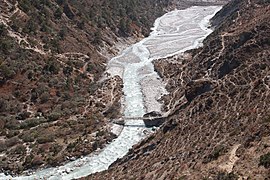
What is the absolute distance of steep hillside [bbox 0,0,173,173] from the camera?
147ft

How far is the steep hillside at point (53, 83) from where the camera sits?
44719 mm

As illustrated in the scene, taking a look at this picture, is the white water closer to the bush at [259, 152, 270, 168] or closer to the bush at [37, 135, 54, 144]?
the bush at [37, 135, 54, 144]

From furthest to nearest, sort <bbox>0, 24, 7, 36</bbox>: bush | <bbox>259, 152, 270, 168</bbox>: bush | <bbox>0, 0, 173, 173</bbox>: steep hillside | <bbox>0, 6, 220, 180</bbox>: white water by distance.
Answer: <bbox>0, 24, 7, 36</bbox>: bush → <bbox>0, 0, 173, 173</bbox>: steep hillside → <bbox>0, 6, 220, 180</bbox>: white water → <bbox>259, 152, 270, 168</bbox>: bush

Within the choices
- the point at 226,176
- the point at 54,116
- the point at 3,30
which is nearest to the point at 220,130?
the point at 226,176

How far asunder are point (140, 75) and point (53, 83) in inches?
720

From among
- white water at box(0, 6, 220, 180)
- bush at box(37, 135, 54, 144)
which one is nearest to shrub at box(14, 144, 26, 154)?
bush at box(37, 135, 54, 144)

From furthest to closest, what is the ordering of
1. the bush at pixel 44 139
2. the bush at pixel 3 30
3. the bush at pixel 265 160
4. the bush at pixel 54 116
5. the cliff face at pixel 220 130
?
the bush at pixel 3 30 < the bush at pixel 54 116 < the bush at pixel 44 139 < the cliff face at pixel 220 130 < the bush at pixel 265 160

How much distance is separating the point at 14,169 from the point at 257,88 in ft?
82.6

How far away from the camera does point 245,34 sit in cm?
5778

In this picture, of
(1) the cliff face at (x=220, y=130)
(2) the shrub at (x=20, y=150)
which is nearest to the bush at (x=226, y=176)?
(1) the cliff face at (x=220, y=130)

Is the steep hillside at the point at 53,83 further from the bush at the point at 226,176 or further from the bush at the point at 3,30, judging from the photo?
the bush at the point at 226,176

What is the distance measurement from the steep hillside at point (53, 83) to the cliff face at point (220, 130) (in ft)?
29.9

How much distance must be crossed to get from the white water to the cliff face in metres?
4.26

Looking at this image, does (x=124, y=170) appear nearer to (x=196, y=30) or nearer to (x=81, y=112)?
(x=81, y=112)
